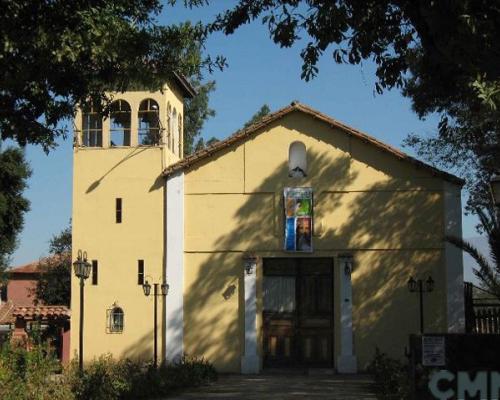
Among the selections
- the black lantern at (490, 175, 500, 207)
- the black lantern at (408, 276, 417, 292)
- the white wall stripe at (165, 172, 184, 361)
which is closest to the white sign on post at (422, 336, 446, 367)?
the black lantern at (490, 175, 500, 207)

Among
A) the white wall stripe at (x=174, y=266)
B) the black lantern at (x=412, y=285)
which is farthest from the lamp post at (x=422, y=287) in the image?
the white wall stripe at (x=174, y=266)

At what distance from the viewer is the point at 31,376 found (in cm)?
1395

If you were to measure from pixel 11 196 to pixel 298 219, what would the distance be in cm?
1150

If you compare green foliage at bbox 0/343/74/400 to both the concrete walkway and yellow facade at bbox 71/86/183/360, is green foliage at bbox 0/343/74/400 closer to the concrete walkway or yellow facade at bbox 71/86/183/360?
the concrete walkway

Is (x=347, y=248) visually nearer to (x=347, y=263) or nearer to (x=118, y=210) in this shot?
(x=347, y=263)

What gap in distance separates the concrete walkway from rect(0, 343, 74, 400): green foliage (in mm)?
3239

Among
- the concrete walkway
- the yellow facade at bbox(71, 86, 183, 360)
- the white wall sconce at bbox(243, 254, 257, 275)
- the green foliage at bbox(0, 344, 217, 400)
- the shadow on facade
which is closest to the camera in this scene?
the green foliage at bbox(0, 344, 217, 400)

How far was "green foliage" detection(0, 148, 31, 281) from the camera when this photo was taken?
1158 inches

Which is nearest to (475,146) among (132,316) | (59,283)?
(132,316)

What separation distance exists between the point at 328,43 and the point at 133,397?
30.5ft

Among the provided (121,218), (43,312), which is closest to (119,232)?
(121,218)

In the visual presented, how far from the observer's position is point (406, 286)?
79.7 feet

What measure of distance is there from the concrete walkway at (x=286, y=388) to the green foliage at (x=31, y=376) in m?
3.24

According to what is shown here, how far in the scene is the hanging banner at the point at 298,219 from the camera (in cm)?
2462
